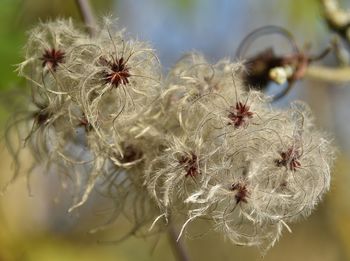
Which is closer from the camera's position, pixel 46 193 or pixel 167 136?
Answer: pixel 167 136

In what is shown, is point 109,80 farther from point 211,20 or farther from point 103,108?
point 211,20

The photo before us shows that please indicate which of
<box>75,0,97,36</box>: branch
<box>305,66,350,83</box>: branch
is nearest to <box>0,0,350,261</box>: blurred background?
<box>305,66,350,83</box>: branch

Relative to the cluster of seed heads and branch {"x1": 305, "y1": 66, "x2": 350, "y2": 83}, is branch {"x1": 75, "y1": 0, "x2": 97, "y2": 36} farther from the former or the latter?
branch {"x1": 305, "y1": 66, "x2": 350, "y2": 83}

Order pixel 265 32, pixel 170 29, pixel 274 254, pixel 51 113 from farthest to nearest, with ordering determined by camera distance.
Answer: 1. pixel 274 254
2. pixel 170 29
3. pixel 265 32
4. pixel 51 113

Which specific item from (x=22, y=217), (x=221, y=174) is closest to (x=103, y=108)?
(x=221, y=174)

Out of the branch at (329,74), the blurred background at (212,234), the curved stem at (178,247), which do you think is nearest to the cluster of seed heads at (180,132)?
the curved stem at (178,247)

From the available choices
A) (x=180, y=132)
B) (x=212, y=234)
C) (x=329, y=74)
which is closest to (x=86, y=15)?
(x=180, y=132)
